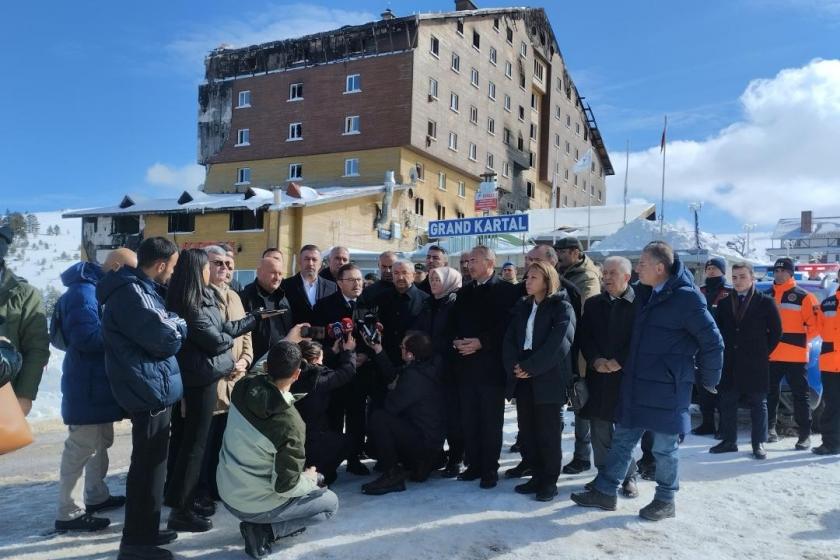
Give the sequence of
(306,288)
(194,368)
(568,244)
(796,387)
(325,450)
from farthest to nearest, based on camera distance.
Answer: (796,387)
(568,244)
(306,288)
(325,450)
(194,368)

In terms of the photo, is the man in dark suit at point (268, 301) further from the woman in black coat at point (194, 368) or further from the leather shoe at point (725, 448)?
the leather shoe at point (725, 448)

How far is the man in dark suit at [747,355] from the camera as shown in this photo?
5867 millimetres

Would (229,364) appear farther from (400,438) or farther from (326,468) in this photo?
(400,438)

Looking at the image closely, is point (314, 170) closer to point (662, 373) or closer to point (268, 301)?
point (268, 301)

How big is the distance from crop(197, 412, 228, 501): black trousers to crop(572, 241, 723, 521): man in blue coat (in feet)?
9.06

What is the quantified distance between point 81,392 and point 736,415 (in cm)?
610

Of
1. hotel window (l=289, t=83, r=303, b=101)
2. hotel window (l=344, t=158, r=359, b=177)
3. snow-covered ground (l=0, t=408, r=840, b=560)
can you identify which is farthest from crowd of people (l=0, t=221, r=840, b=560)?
hotel window (l=289, t=83, r=303, b=101)

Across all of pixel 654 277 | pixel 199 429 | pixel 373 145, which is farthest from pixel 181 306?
pixel 373 145

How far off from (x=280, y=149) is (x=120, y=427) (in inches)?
1028

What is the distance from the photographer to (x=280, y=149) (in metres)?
31.6

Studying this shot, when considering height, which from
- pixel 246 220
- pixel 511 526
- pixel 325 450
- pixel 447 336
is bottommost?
pixel 511 526

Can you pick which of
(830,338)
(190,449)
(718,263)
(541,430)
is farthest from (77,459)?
Result: (830,338)

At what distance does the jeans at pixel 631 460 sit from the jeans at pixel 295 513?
2.02 meters

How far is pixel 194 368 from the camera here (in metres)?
3.85
